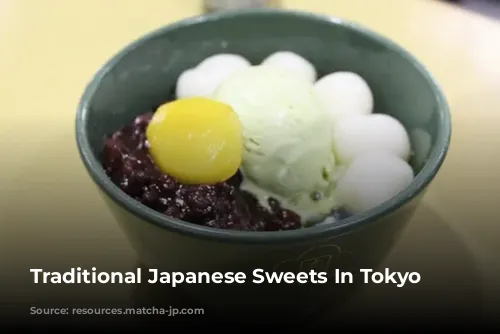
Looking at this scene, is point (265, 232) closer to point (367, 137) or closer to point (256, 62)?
point (367, 137)

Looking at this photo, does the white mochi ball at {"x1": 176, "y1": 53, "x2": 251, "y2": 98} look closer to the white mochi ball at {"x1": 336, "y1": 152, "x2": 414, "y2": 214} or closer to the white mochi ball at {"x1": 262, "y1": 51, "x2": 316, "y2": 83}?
the white mochi ball at {"x1": 262, "y1": 51, "x2": 316, "y2": 83}

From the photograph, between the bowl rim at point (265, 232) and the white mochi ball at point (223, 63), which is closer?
the bowl rim at point (265, 232)

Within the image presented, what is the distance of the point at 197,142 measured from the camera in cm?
67

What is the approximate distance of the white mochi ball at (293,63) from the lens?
84 centimetres

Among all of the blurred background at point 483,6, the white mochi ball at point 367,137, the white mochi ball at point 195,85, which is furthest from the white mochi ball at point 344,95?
the blurred background at point 483,6

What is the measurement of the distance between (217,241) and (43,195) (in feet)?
1.31

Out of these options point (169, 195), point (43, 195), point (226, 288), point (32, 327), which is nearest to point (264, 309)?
point (226, 288)

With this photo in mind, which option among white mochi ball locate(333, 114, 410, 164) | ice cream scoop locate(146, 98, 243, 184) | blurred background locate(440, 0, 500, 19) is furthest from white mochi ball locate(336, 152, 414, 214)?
blurred background locate(440, 0, 500, 19)

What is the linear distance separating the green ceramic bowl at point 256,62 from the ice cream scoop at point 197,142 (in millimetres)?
84

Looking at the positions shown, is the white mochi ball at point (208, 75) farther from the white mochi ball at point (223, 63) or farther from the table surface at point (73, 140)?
the table surface at point (73, 140)

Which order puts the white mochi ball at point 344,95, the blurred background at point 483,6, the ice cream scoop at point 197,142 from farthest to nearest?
the blurred background at point 483,6
the white mochi ball at point 344,95
the ice cream scoop at point 197,142

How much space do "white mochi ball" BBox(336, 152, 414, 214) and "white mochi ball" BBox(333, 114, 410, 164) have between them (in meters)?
0.03

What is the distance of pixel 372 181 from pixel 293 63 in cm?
23

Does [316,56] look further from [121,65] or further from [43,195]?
[43,195]
